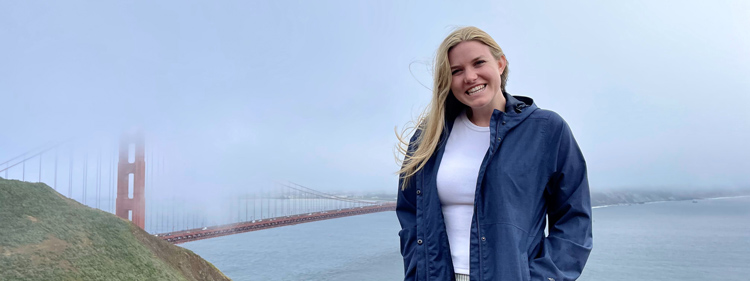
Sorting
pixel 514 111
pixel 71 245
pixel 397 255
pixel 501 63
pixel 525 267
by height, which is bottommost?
pixel 397 255

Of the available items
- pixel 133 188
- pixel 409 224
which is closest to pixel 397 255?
pixel 133 188

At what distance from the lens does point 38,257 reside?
870 cm

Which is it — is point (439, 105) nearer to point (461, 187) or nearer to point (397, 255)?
point (461, 187)

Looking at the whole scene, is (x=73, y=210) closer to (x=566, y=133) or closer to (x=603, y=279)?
(x=566, y=133)

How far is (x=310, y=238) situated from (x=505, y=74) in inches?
1895

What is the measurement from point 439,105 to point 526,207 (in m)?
0.29

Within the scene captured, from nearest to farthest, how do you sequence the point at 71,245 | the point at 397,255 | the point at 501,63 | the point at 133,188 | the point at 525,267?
the point at 525,267, the point at 501,63, the point at 71,245, the point at 133,188, the point at 397,255

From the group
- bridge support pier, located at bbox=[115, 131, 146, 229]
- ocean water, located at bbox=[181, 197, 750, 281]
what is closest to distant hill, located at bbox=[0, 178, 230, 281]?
bridge support pier, located at bbox=[115, 131, 146, 229]

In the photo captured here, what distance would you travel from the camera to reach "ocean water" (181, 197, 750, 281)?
29.6m

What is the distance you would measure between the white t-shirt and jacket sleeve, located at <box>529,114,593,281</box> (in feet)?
0.44

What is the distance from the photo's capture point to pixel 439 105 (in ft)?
3.24

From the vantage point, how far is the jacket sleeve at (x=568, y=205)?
859 millimetres

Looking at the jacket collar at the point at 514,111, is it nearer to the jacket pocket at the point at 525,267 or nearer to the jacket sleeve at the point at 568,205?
the jacket sleeve at the point at 568,205

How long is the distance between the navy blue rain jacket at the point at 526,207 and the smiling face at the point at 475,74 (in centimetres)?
5
